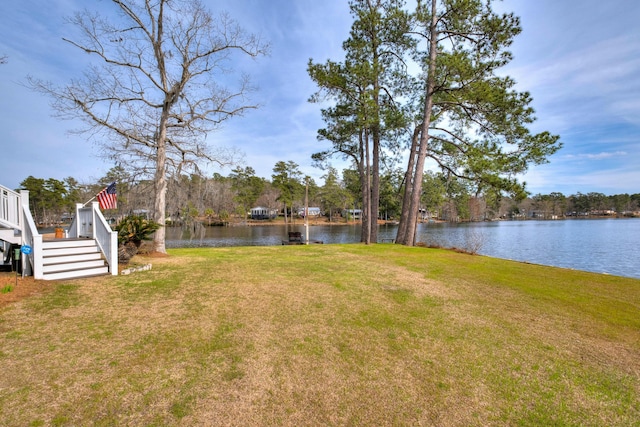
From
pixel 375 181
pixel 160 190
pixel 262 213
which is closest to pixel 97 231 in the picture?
pixel 160 190

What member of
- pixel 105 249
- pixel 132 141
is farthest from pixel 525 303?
pixel 132 141

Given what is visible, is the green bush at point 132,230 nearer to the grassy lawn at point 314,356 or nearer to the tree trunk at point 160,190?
the grassy lawn at point 314,356

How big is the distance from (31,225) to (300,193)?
53.7 meters

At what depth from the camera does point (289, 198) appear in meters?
56.3

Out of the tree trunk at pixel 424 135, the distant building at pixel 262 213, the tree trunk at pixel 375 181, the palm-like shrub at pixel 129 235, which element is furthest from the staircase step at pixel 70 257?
the distant building at pixel 262 213

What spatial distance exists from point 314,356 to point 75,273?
5.95 meters

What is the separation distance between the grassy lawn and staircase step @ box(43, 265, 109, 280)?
39cm

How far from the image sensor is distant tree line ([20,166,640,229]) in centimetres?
1130

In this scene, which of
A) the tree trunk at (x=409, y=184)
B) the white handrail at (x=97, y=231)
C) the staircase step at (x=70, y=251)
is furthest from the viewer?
the tree trunk at (x=409, y=184)

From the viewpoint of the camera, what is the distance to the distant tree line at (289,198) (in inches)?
445

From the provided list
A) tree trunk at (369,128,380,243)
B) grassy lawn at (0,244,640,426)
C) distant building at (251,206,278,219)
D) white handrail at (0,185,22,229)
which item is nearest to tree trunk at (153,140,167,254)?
white handrail at (0,185,22,229)

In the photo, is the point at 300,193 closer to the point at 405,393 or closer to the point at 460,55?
the point at 460,55

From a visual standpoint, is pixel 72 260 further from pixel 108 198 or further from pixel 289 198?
pixel 289 198

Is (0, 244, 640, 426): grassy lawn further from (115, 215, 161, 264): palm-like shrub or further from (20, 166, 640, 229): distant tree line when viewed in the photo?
(20, 166, 640, 229): distant tree line
